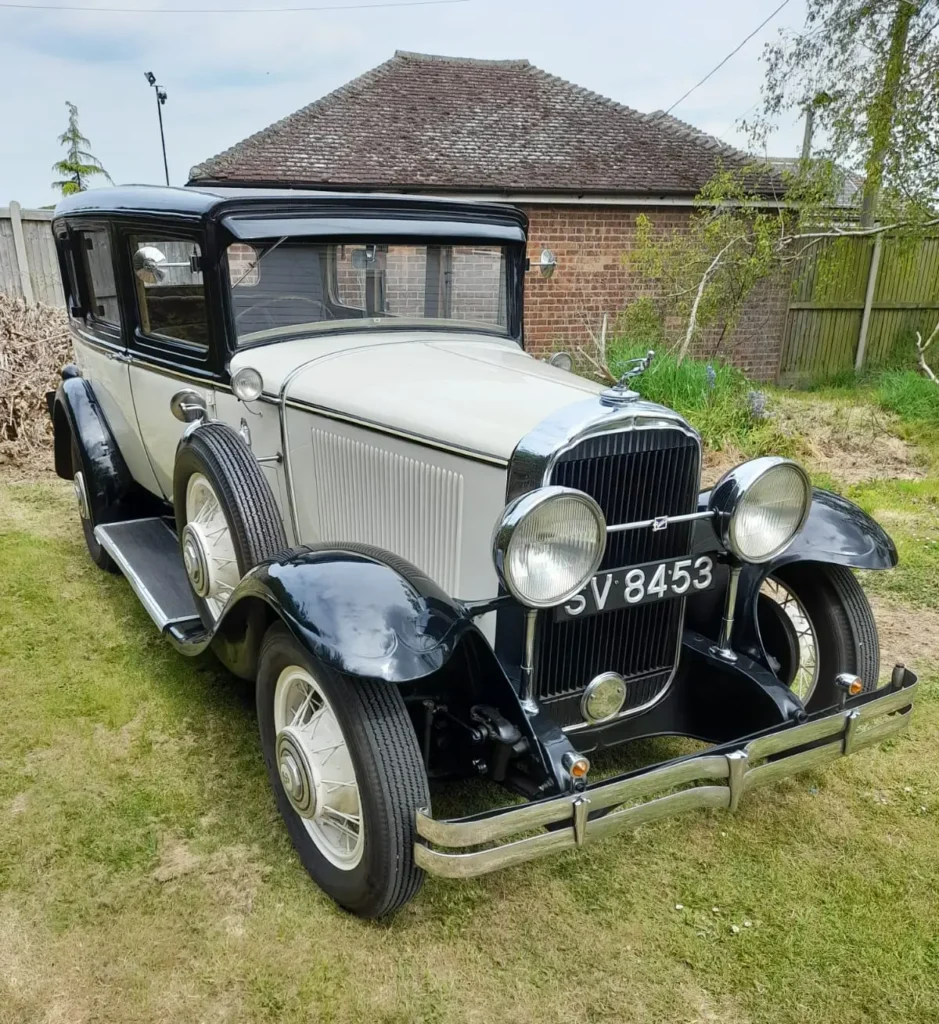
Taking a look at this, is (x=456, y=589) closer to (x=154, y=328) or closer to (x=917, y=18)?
(x=154, y=328)

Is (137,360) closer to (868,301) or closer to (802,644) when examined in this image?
(802,644)

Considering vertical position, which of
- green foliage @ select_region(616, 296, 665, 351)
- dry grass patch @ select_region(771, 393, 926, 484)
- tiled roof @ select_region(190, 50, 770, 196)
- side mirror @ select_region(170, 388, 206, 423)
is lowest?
dry grass patch @ select_region(771, 393, 926, 484)

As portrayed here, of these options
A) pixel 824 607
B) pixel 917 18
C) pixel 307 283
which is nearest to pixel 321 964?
pixel 824 607

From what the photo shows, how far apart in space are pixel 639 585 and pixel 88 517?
10.9ft

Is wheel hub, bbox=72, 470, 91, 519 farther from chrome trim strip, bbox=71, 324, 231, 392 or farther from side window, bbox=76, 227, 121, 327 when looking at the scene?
side window, bbox=76, 227, 121, 327

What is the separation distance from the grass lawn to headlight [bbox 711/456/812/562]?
943 millimetres

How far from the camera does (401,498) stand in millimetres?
2635

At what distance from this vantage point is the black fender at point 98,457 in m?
4.21

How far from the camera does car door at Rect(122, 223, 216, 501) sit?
3227 millimetres

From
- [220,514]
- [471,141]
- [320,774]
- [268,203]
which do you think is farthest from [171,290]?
[471,141]

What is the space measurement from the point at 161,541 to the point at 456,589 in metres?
2.12

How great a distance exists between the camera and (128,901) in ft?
7.55

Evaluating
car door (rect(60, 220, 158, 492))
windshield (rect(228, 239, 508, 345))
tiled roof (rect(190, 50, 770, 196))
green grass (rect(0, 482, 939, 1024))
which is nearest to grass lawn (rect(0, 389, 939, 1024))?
green grass (rect(0, 482, 939, 1024))

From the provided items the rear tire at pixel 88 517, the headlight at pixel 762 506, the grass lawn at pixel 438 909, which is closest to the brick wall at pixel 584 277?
the rear tire at pixel 88 517
